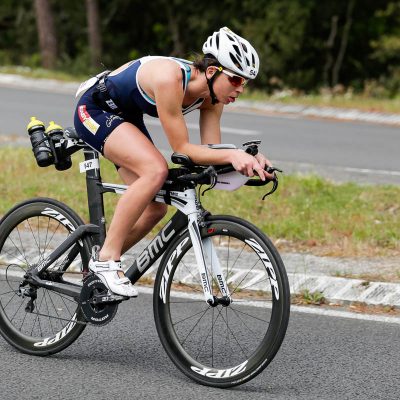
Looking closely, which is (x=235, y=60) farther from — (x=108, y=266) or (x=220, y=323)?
(x=220, y=323)

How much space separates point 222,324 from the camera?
18.4 feet

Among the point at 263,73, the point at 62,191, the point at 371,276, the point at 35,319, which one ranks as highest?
the point at 35,319

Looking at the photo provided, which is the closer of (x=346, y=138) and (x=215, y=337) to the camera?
(x=215, y=337)

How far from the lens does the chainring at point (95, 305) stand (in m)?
5.23

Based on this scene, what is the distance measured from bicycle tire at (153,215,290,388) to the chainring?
255 millimetres

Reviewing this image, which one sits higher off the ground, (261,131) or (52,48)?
(261,131)

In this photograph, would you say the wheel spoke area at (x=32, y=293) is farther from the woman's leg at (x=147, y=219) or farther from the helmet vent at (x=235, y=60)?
the helmet vent at (x=235, y=60)

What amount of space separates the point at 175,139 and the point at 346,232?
3584mm

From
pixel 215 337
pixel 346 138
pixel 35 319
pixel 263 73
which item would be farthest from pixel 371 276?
pixel 263 73

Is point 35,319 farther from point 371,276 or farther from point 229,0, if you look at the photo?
point 229,0

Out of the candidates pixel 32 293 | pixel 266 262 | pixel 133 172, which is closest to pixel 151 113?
pixel 133 172

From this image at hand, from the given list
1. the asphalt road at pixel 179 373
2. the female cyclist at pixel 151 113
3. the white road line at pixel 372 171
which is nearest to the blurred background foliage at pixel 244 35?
the white road line at pixel 372 171

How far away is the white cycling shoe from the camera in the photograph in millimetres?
5098

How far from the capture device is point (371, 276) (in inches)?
274
